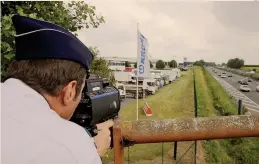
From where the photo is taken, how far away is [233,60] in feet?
217

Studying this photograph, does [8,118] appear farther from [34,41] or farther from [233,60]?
[233,60]

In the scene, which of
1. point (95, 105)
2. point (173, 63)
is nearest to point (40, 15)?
point (95, 105)

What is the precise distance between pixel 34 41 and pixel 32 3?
8.51ft

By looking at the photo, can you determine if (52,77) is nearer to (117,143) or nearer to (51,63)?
(51,63)

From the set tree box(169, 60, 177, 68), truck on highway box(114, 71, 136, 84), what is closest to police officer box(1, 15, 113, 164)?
truck on highway box(114, 71, 136, 84)

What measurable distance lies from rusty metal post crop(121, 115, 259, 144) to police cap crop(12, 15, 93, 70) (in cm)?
39

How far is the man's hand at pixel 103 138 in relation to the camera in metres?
0.93

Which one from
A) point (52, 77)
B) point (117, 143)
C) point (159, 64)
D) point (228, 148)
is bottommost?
point (228, 148)

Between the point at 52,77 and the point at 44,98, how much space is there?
0.05m

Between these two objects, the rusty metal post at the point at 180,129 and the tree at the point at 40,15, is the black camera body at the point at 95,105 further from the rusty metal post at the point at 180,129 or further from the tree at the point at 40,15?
the tree at the point at 40,15

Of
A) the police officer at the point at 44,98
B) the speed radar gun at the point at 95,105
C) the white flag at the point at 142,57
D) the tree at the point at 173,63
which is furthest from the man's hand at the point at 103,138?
the tree at the point at 173,63

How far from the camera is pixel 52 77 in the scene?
67cm

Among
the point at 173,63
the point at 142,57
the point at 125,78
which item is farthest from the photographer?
the point at 173,63

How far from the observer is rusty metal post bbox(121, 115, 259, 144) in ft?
3.46
